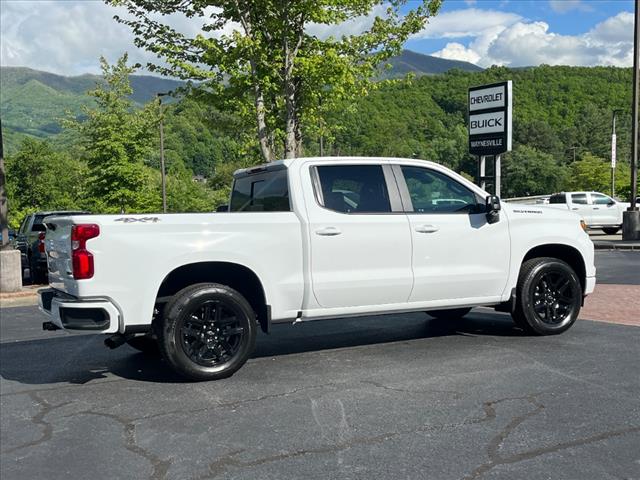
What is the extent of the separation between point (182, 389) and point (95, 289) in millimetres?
1084

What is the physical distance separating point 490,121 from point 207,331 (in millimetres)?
8594

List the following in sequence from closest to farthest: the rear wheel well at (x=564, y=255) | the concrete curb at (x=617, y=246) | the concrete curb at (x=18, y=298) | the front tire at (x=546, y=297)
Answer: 1. the front tire at (x=546, y=297)
2. the rear wheel well at (x=564, y=255)
3. the concrete curb at (x=18, y=298)
4. the concrete curb at (x=617, y=246)

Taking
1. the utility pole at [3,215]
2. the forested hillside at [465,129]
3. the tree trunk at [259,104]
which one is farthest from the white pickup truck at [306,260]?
the forested hillside at [465,129]

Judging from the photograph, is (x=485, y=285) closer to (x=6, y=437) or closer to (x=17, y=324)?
(x=6, y=437)

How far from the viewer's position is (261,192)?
652 cm

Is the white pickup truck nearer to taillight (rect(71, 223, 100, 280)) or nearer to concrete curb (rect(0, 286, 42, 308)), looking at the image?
taillight (rect(71, 223, 100, 280))

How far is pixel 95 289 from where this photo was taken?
5.07 meters

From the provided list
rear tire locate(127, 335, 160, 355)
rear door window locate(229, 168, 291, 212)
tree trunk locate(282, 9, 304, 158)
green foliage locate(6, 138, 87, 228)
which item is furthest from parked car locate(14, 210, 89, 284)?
green foliage locate(6, 138, 87, 228)

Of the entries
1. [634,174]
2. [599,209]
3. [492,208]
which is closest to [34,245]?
[492,208]

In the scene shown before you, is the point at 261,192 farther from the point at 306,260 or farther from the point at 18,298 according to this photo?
the point at 18,298

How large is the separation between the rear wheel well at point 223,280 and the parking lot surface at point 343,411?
24.4 inches

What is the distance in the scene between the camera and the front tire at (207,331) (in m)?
5.32

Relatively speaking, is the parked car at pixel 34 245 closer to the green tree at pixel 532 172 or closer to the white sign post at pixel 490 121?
the white sign post at pixel 490 121

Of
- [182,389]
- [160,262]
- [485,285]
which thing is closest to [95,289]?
[160,262]
